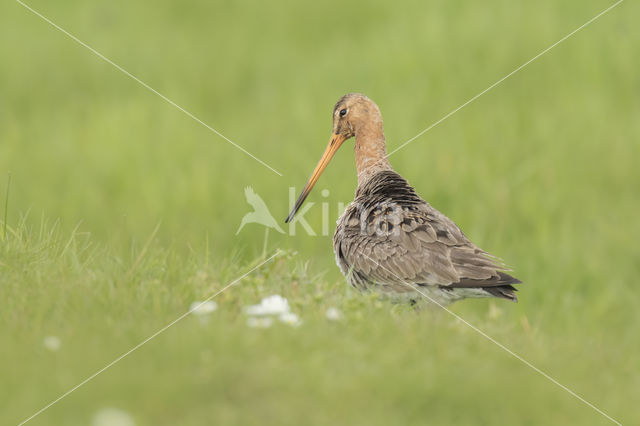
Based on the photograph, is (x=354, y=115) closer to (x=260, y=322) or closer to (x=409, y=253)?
(x=409, y=253)

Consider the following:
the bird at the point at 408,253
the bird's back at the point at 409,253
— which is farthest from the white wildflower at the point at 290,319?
the bird's back at the point at 409,253

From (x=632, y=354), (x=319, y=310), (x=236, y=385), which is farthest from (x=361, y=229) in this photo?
(x=236, y=385)

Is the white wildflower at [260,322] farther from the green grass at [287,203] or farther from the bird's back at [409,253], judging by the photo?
the bird's back at [409,253]

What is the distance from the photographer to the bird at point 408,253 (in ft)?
22.4

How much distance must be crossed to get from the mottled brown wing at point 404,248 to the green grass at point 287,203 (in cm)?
34

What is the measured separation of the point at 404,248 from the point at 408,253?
6 cm

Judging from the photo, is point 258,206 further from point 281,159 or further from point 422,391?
point 422,391

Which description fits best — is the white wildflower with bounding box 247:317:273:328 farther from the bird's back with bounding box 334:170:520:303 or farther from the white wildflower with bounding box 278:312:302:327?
the bird's back with bounding box 334:170:520:303

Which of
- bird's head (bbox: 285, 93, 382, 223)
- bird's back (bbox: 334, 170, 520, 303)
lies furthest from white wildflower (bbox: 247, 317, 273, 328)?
bird's head (bbox: 285, 93, 382, 223)

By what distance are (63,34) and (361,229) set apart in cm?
1246

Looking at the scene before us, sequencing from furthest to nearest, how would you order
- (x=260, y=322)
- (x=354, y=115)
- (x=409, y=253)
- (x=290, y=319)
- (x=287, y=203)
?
(x=287, y=203) < (x=354, y=115) < (x=409, y=253) < (x=290, y=319) < (x=260, y=322)

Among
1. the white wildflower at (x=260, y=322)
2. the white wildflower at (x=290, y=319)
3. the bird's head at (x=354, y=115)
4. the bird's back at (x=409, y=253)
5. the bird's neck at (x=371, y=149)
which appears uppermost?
the bird's head at (x=354, y=115)

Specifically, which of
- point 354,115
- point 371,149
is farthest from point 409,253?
point 354,115

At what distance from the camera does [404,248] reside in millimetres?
7188
